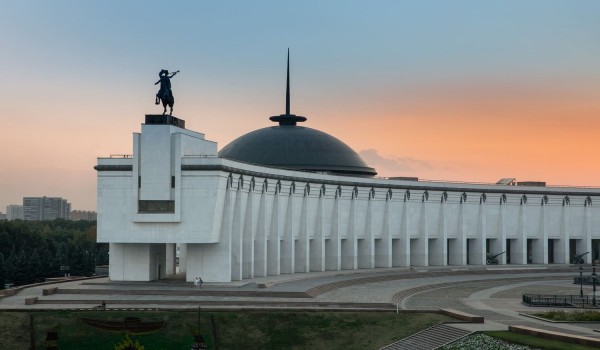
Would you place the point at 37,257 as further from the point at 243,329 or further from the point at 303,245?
the point at 243,329

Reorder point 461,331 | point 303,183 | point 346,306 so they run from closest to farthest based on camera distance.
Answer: point 461,331 < point 346,306 < point 303,183

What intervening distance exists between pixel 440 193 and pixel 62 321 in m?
57.3

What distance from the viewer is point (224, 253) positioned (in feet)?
241

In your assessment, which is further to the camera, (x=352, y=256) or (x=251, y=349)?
(x=352, y=256)

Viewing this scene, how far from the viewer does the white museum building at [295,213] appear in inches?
2847

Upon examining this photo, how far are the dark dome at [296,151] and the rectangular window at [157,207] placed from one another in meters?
31.5

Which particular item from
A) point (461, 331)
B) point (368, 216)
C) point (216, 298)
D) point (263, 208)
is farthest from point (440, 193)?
point (461, 331)

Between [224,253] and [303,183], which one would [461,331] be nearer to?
[224,253]

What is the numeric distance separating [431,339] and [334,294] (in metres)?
19.6

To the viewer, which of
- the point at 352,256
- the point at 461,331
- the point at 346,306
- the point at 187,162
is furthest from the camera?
the point at 352,256

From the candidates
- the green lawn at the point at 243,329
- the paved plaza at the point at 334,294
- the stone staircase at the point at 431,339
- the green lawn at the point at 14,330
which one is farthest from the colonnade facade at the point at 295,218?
the stone staircase at the point at 431,339

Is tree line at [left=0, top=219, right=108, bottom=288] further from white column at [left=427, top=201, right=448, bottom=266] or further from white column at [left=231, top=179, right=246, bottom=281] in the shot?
white column at [left=427, top=201, right=448, bottom=266]

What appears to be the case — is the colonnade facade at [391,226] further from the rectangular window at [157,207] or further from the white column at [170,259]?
the white column at [170,259]

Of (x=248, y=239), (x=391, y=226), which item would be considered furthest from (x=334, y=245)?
(x=248, y=239)
